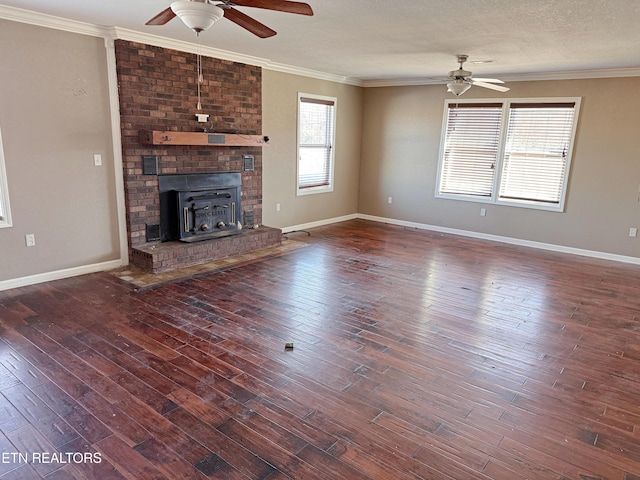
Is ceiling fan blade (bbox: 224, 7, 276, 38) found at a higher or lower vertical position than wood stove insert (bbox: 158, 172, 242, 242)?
higher

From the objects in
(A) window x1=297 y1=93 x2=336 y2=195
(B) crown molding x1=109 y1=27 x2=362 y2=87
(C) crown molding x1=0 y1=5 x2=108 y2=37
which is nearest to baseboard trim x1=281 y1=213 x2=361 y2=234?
(A) window x1=297 y1=93 x2=336 y2=195

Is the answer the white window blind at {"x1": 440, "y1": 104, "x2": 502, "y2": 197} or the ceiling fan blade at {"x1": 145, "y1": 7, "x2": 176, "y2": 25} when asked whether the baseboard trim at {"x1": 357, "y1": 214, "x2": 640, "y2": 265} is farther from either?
the ceiling fan blade at {"x1": 145, "y1": 7, "x2": 176, "y2": 25}

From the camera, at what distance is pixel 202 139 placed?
493 centimetres

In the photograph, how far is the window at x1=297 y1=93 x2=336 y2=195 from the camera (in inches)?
267

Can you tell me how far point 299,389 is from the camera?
261cm

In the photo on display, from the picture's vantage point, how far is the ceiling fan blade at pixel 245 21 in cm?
246

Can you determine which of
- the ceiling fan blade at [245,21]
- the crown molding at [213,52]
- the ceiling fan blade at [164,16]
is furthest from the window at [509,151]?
the ceiling fan blade at [164,16]

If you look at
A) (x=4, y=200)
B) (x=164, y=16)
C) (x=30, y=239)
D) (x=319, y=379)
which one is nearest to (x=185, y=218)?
(x=30, y=239)

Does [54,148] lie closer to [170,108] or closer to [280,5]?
[170,108]

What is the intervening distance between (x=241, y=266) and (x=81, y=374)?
2.44m

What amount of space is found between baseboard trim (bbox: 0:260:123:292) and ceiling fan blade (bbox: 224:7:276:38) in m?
3.18

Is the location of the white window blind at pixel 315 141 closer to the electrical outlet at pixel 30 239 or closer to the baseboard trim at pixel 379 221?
the baseboard trim at pixel 379 221

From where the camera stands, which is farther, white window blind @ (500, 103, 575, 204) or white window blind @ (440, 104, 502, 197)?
white window blind @ (440, 104, 502, 197)

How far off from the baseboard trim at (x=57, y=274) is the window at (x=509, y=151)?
5.20 m
